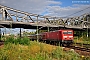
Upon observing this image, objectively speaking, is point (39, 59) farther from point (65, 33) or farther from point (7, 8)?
point (7, 8)

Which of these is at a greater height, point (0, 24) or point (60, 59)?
point (0, 24)

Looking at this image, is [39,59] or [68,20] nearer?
[39,59]

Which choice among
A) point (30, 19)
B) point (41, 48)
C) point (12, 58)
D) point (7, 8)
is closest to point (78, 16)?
point (30, 19)

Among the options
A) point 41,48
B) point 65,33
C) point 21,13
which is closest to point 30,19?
point 21,13

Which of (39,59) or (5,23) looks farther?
(5,23)

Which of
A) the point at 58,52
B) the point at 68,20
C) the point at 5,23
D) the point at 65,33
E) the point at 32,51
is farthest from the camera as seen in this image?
the point at 68,20

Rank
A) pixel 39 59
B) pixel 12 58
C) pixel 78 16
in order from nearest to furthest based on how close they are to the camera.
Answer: pixel 39 59 → pixel 12 58 → pixel 78 16

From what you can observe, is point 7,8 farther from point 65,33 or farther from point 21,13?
point 65,33

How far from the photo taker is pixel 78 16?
8269cm

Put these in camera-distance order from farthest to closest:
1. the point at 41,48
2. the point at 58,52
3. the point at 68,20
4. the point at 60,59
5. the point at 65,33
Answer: the point at 68,20 → the point at 65,33 → the point at 41,48 → the point at 58,52 → the point at 60,59

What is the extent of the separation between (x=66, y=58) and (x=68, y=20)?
6227 centimetres

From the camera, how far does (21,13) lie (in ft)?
160

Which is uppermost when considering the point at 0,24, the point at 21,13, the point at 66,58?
the point at 21,13

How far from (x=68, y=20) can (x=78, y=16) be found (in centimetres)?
1126
